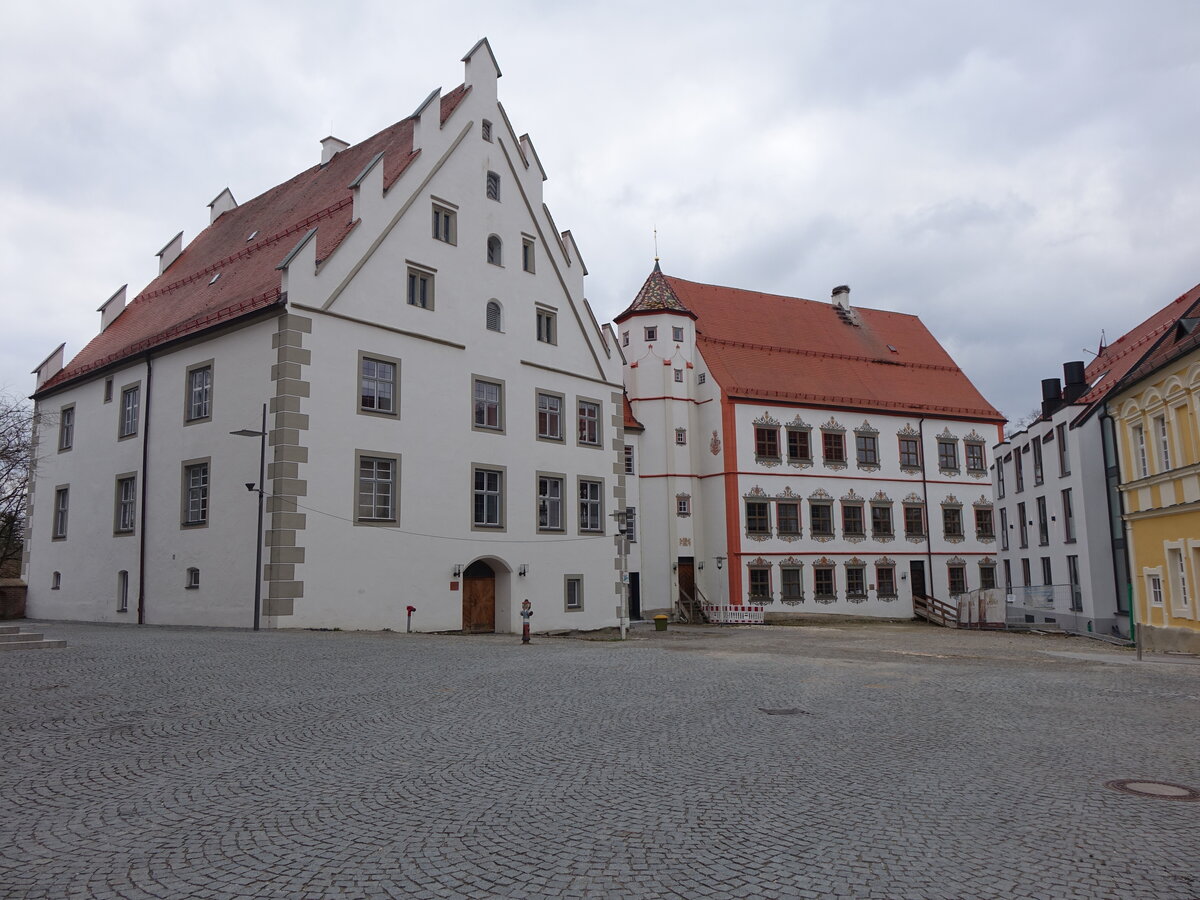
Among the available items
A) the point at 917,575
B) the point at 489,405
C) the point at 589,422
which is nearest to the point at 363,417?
the point at 489,405

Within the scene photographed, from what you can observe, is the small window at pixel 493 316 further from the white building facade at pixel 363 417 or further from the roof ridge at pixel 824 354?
the roof ridge at pixel 824 354

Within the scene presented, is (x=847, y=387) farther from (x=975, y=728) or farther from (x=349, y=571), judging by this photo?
(x=975, y=728)

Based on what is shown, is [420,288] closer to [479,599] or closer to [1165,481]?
[479,599]

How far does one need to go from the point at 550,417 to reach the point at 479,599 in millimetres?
6461

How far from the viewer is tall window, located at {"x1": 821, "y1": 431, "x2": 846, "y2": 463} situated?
4647 centimetres

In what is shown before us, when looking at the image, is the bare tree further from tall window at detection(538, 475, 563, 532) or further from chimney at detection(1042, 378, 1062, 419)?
chimney at detection(1042, 378, 1062, 419)

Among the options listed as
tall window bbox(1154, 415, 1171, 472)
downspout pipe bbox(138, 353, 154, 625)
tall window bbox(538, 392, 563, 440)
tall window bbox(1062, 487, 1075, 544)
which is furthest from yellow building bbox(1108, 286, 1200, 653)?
downspout pipe bbox(138, 353, 154, 625)

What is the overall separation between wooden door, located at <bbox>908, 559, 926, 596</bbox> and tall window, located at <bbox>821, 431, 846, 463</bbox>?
6.53m

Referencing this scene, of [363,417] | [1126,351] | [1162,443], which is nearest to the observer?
[1162,443]

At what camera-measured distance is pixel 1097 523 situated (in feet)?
113

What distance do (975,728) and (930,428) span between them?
41779 millimetres

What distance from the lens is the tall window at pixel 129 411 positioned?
28.6m

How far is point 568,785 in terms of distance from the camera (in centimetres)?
727

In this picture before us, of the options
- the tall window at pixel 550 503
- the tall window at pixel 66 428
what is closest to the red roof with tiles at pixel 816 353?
the tall window at pixel 550 503
